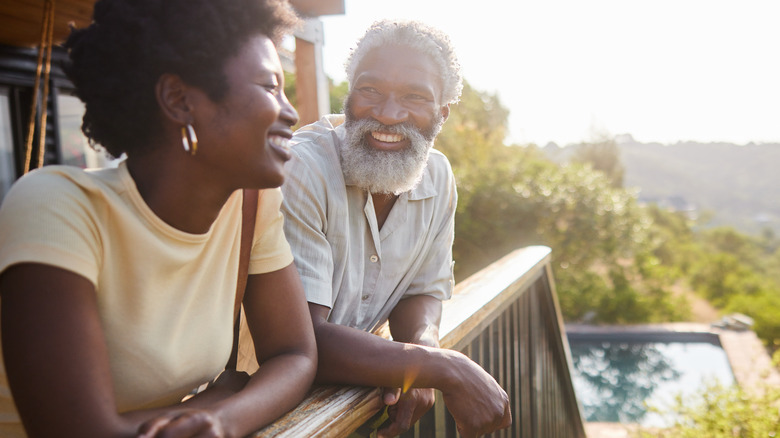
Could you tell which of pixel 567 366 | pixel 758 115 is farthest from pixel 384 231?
pixel 758 115

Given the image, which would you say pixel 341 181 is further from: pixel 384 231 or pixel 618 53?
pixel 618 53

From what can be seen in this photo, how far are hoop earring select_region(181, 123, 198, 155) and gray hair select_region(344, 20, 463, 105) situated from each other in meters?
1.09

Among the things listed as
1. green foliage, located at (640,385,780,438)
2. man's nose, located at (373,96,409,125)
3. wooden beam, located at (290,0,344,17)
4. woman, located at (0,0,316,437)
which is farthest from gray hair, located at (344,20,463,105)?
green foliage, located at (640,385,780,438)

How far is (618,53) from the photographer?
66.9 meters

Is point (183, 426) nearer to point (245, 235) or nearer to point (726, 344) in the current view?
point (245, 235)

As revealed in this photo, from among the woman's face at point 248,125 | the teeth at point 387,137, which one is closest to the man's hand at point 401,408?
the woman's face at point 248,125

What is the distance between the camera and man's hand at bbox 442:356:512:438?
1.53 m

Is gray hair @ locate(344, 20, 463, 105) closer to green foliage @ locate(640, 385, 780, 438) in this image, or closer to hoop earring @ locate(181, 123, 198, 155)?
hoop earring @ locate(181, 123, 198, 155)

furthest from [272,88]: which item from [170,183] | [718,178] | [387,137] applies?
[718,178]

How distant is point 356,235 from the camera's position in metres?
1.94

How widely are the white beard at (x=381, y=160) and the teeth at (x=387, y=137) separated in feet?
0.05

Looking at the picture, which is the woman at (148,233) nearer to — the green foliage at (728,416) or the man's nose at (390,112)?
the man's nose at (390,112)

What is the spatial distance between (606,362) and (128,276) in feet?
42.8

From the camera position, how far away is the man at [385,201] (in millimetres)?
1722
